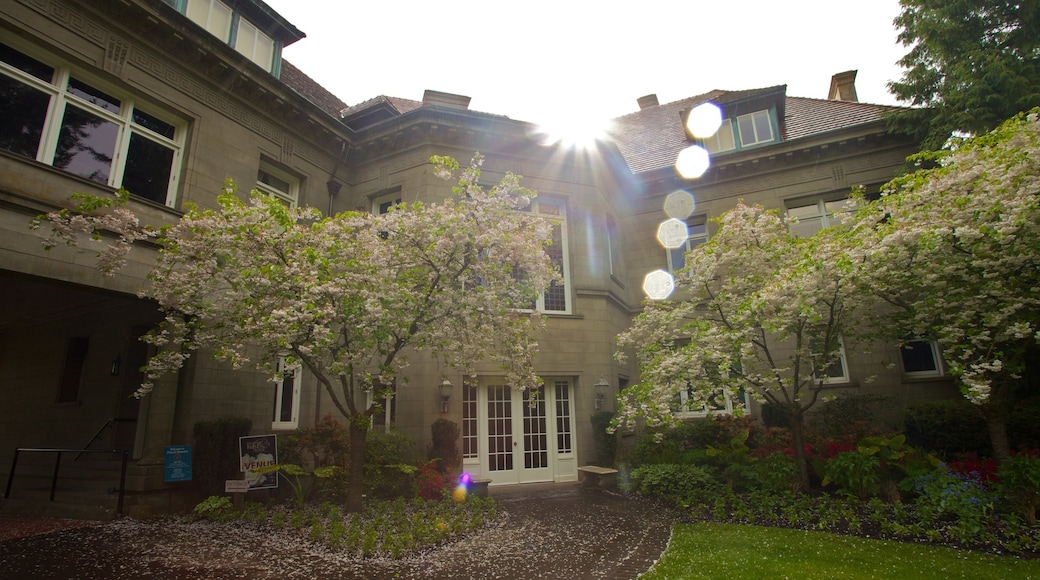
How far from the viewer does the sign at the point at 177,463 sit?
8773mm

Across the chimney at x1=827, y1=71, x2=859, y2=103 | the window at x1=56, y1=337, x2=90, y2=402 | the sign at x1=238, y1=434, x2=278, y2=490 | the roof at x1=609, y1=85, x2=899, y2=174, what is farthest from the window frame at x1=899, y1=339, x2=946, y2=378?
the window at x1=56, y1=337, x2=90, y2=402

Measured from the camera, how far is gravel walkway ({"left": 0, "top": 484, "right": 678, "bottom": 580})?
588 centimetres

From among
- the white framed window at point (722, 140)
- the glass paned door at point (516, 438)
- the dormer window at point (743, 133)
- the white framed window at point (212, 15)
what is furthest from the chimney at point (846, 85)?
the white framed window at point (212, 15)

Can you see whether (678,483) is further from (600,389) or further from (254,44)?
(254,44)

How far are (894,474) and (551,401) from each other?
23.7 ft

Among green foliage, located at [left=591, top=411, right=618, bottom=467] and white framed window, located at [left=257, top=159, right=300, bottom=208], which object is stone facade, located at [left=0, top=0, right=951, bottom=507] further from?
green foliage, located at [left=591, top=411, right=618, bottom=467]

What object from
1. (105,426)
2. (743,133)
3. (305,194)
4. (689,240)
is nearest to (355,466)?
(105,426)

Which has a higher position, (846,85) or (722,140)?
(846,85)

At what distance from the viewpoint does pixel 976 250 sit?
7801 mm

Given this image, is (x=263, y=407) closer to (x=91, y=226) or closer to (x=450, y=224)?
(x=91, y=226)

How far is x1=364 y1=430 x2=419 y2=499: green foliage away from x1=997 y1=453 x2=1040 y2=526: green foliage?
9372 mm

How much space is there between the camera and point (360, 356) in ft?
25.6

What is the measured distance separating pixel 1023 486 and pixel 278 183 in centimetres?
1544

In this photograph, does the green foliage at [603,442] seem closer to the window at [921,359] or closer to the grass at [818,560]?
the grass at [818,560]
